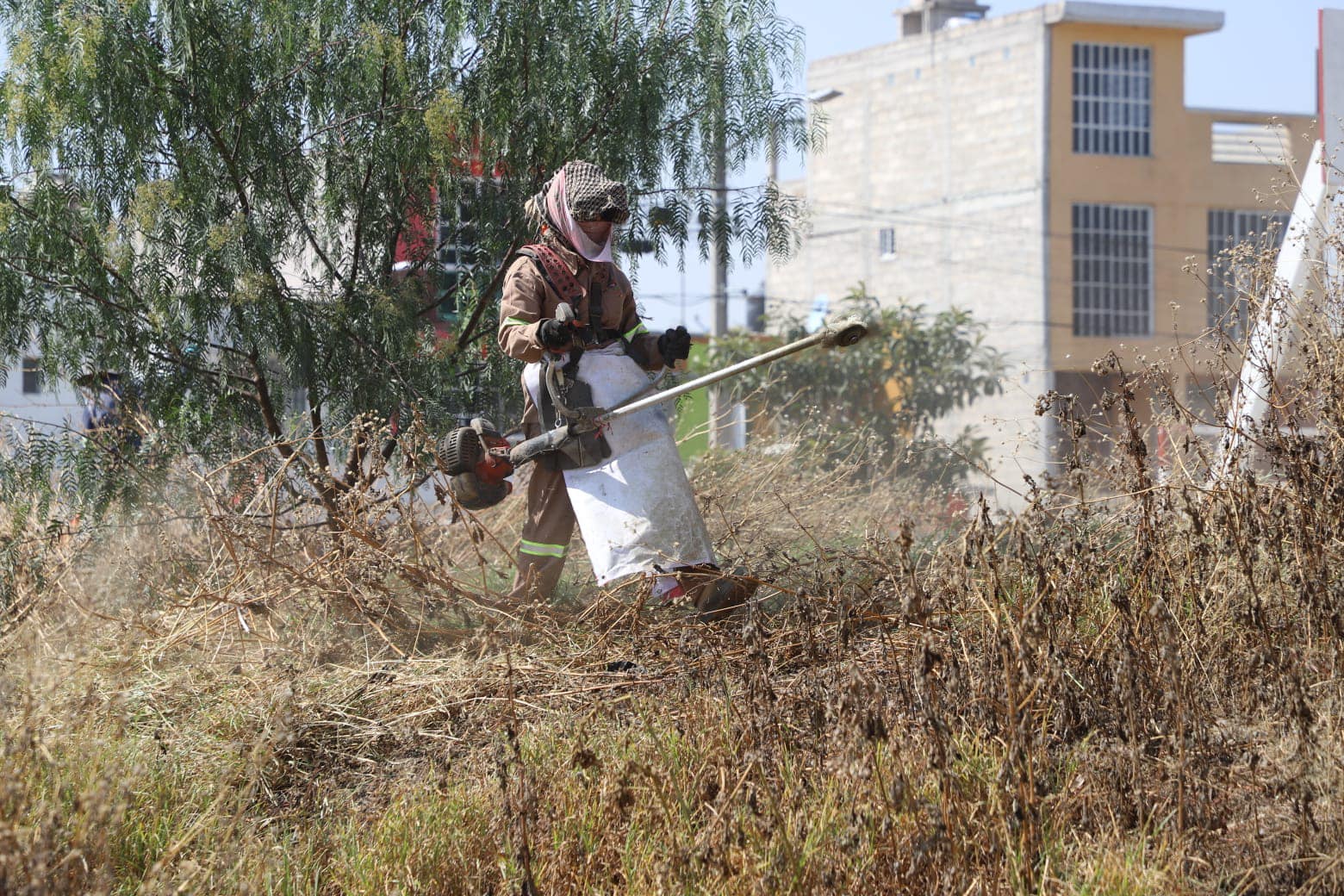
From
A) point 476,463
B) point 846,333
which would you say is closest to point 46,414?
point 476,463

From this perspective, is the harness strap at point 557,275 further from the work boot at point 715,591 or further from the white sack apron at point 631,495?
the work boot at point 715,591

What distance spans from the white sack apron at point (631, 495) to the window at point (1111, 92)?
91.9 ft

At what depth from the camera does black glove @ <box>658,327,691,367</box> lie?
16.9 ft

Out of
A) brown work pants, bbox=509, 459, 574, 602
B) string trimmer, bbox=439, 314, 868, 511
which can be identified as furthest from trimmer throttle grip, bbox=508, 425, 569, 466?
brown work pants, bbox=509, 459, 574, 602

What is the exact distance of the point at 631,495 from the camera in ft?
16.2

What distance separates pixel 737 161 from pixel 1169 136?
27.2 metres

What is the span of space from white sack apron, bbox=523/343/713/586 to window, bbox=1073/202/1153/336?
2724 centimetres

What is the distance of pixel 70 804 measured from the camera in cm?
304

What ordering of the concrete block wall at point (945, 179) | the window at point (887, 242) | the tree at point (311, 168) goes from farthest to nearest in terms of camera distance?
Result: the window at point (887, 242) < the concrete block wall at point (945, 179) < the tree at point (311, 168)

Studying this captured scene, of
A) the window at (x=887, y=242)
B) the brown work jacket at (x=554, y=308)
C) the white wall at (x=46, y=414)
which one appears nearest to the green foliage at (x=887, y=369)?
the white wall at (x=46, y=414)

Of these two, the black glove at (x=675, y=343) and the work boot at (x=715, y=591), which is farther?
the black glove at (x=675, y=343)

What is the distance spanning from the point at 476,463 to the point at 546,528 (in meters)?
0.37

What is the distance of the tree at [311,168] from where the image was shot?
5656 millimetres

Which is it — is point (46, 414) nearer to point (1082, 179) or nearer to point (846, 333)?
point (846, 333)
